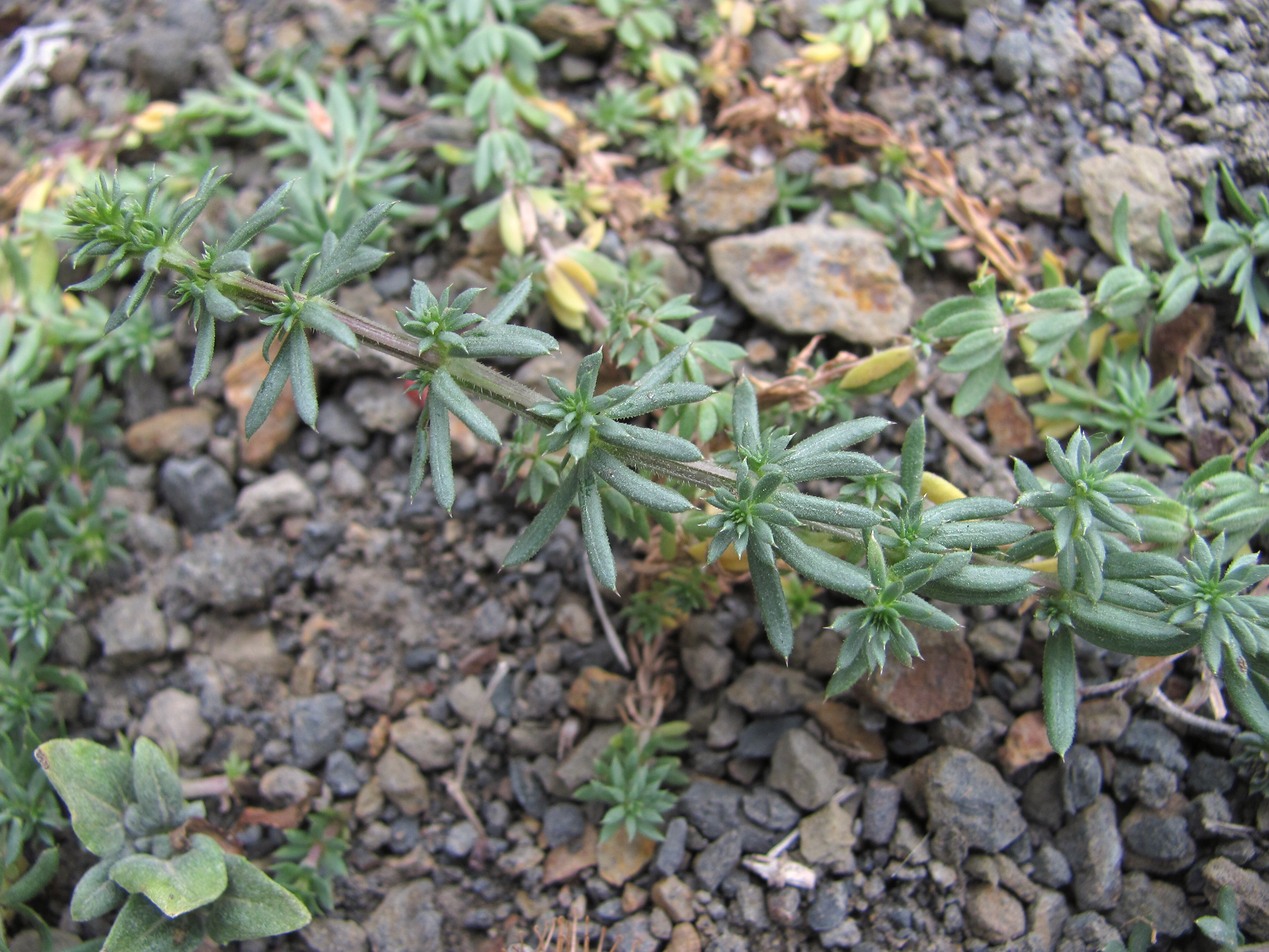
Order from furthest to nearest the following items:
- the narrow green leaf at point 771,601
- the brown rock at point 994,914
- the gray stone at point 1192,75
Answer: the gray stone at point 1192,75 → the brown rock at point 994,914 → the narrow green leaf at point 771,601

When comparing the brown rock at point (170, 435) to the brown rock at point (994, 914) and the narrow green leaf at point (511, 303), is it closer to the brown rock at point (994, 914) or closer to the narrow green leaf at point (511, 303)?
the narrow green leaf at point (511, 303)

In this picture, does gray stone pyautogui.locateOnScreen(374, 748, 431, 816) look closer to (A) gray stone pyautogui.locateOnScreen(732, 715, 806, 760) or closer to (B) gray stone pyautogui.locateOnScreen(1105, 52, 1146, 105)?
(A) gray stone pyautogui.locateOnScreen(732, 715, 806, 760)

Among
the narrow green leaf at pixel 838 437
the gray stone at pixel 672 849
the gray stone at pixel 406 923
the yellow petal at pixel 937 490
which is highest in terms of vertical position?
the narrow green leaf at pixel 838 437

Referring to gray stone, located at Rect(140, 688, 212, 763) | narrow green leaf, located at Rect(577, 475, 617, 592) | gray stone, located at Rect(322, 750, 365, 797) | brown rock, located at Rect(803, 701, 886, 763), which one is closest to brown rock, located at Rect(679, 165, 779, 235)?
narrow green leaf, located at Rect(577, 475, 617, 592)

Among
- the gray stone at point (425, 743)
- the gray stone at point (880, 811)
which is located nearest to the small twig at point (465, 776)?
the gray stone at point (425, 743)

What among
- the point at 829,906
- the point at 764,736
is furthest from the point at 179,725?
the point at 829,906

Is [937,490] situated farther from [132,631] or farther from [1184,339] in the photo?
[132,631]
